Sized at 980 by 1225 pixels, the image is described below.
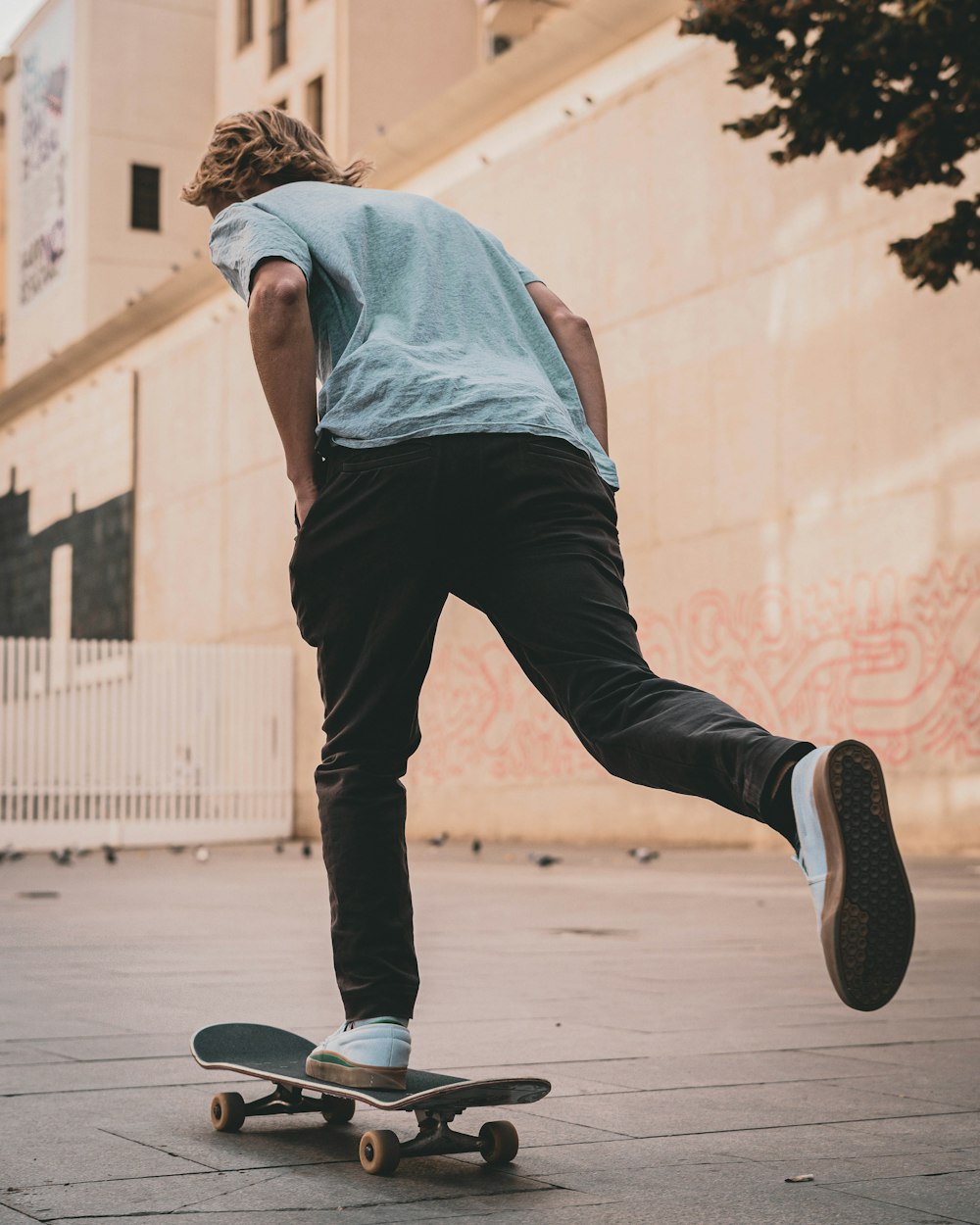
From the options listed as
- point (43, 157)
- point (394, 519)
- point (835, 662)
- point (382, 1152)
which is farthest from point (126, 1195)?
point (43, 157)

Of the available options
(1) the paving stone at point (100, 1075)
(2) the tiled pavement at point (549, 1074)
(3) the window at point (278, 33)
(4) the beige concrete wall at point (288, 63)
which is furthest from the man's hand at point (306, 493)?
(3) the window at point (278, 33)

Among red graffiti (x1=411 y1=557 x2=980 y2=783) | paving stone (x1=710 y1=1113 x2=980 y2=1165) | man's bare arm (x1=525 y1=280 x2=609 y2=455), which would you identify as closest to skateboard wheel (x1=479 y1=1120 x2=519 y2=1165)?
paving stone (x1=710 y1=1113 x2=980 y2=1165)

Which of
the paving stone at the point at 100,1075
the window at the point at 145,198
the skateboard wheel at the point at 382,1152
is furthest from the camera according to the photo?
the window at the point at 145,198

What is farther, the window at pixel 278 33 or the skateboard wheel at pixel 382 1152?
the window at pixel 278 33

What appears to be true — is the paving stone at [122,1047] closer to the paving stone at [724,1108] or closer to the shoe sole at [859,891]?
the paving stone at [724,1108]

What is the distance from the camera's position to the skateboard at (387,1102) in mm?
2607

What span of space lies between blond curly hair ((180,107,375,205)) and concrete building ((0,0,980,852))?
23.7ft

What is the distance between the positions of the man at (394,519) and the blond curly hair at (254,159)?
0.36 ft

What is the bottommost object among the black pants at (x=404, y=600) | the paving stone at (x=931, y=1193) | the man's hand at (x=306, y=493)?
the paving stone at (x=931, y=1193)

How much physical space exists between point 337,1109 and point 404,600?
3.16ft

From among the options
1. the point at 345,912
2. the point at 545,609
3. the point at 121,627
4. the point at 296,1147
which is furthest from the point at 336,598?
the point at 121,627

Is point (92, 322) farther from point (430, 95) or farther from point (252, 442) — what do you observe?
point (252, 442)

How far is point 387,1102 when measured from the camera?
261 centimetres

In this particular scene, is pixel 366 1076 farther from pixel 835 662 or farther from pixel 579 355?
pixel 835 662
